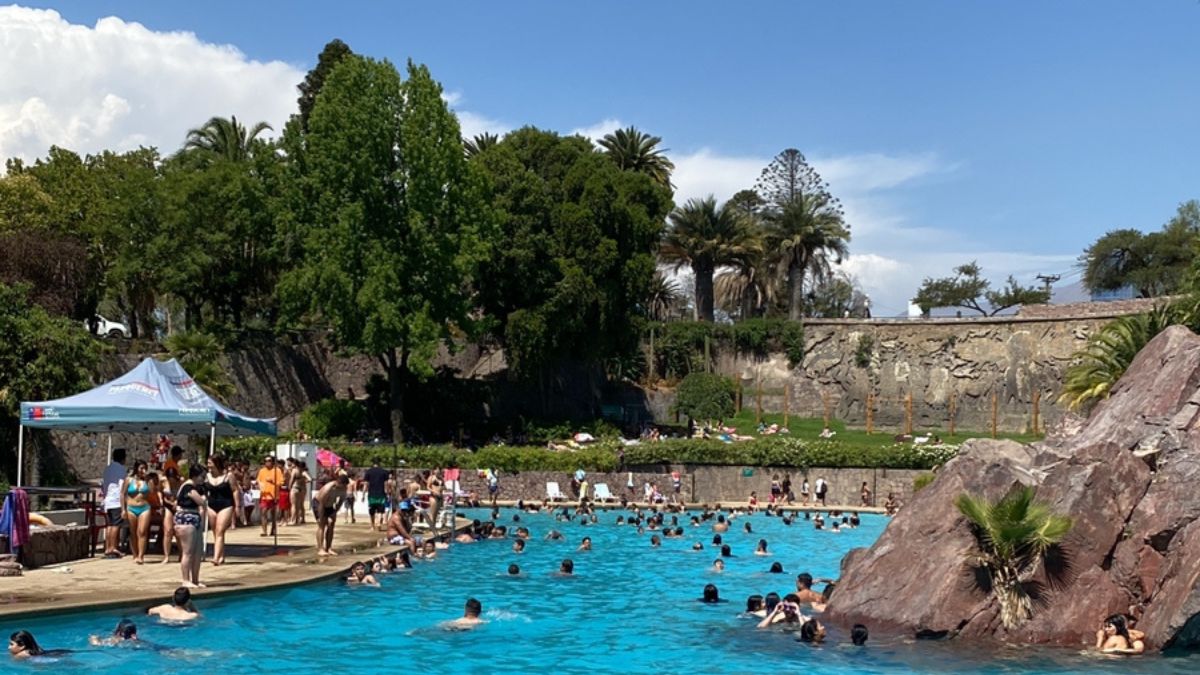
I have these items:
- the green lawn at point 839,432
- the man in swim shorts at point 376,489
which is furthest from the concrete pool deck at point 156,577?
the green lawn at point 839,432

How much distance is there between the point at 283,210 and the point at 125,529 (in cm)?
3370

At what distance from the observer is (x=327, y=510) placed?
21.7 meters

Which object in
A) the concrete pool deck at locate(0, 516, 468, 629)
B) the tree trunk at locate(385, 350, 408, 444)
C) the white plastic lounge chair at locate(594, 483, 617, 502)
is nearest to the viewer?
the concrete pool deck at locate(0, 516, 468, 629)

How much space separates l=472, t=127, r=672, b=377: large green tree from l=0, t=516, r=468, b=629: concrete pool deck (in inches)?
1256

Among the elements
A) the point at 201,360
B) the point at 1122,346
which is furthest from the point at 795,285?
the point at 201,360

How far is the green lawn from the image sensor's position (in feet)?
205

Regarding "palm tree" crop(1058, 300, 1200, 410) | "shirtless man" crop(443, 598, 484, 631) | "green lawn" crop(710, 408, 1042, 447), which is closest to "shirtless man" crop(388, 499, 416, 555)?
"shirtless man" crop(443, 598, 484, 631)

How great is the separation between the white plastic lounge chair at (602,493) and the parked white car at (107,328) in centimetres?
2631

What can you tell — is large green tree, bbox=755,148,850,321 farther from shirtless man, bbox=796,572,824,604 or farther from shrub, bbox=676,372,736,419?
shirtless man, bbox=796,572,824,604

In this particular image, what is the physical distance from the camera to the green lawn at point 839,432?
Result: 6235cm

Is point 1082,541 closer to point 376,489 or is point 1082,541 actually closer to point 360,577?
point 360,577

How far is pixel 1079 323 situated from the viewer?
6631cm

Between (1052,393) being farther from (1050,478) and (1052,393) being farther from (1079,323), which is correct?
(1050,478)

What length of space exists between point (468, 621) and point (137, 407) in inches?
302
